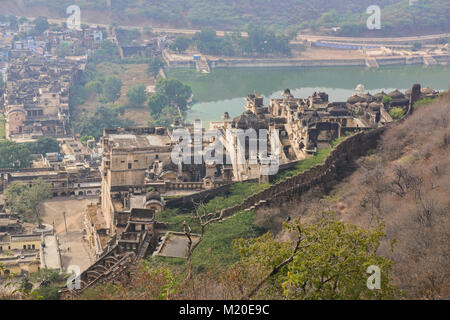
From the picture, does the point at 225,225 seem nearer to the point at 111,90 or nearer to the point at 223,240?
the point at 223,240

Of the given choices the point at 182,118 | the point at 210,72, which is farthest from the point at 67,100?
the point at 210,72

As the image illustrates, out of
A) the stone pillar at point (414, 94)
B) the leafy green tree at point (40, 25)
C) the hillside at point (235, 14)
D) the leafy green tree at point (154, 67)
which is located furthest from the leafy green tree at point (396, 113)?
→ the hillside at point (235, 14)

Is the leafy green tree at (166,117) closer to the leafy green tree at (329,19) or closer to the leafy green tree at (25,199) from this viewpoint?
the leafy green tree at (25,199)

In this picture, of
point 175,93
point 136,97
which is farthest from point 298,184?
point 136,97

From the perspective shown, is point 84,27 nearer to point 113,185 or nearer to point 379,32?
point 379,32

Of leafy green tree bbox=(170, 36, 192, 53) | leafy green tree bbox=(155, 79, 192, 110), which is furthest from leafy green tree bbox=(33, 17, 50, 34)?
leafy green tree bbox=(155, 79, 192, 110)

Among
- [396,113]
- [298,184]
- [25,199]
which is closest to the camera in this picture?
[298,184]
